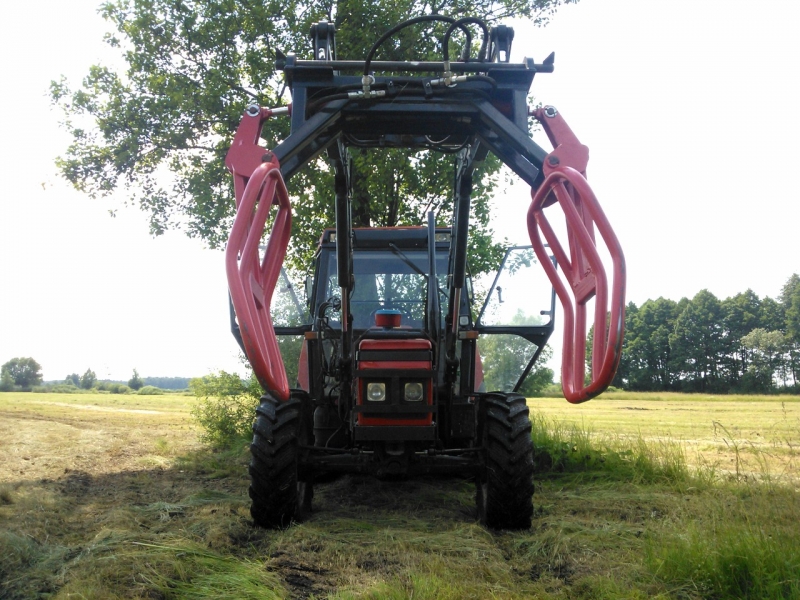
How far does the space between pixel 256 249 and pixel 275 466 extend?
223cm

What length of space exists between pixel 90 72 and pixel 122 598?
1357 centimetres

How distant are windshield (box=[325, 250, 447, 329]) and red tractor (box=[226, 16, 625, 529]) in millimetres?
13

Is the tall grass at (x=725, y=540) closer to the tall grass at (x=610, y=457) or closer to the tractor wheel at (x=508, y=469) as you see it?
the tall grass at (x=610, y=457)

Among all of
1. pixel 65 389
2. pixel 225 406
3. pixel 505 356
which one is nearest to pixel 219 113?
pixel 225 406

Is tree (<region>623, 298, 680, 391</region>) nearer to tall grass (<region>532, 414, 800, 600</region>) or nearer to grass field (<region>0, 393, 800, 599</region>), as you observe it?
tall grass (<region>532, 414, 800, 600</region>)

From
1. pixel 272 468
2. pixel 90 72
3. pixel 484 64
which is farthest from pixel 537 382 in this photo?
pixel 90 72

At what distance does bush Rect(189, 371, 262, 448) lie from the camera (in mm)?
12109

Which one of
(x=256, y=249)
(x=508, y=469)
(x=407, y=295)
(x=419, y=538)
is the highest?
(x=407, y=295)

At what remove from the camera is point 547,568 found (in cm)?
409

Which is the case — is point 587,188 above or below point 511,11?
below

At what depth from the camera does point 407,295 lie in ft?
21.5

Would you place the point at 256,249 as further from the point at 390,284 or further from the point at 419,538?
the point at 390,284

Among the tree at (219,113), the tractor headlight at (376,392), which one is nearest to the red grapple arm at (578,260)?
the tractor headlight at (376,392)

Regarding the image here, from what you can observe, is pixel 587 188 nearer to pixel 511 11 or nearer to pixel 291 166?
pixel 291 166
